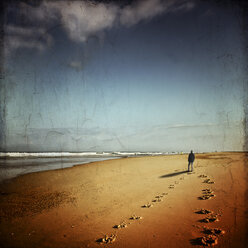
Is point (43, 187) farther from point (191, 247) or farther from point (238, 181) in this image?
point (238, 181)

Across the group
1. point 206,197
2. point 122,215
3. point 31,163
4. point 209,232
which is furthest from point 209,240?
point 31,163

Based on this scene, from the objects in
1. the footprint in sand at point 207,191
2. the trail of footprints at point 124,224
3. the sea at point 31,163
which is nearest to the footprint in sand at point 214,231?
the trail of footprints at point 124,224

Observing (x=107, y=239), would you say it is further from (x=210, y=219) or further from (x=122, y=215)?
(x=210, y=219)

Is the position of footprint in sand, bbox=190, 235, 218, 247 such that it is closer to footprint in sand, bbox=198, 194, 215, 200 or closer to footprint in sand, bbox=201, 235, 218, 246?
footprint in sand, bbox=201, 235, 218, 246

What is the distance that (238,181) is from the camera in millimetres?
7301

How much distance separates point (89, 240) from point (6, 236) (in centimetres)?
227

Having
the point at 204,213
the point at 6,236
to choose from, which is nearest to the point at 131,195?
the point at 204,213

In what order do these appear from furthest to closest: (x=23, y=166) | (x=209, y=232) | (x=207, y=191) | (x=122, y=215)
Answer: (x=23, y=166), (x=207, y=191), (x=122, y=215), (x=209, y=232)

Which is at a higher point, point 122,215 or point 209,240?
point 209,240

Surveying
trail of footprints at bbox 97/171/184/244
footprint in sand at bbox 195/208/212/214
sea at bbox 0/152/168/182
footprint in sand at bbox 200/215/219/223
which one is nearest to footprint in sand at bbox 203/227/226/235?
footprint in sand at bbox 200/215/219/223

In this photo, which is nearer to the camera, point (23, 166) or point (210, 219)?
point (210, 219)

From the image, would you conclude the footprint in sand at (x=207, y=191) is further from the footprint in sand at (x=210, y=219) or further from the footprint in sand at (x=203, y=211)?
the footprint in sand at (x=210, y=219)

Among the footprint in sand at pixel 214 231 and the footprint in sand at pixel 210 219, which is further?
the footprint in sand at pixel 210 219

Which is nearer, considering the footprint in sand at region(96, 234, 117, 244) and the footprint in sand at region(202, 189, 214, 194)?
the footprint in sand at region(96, 234, 117, 244)
